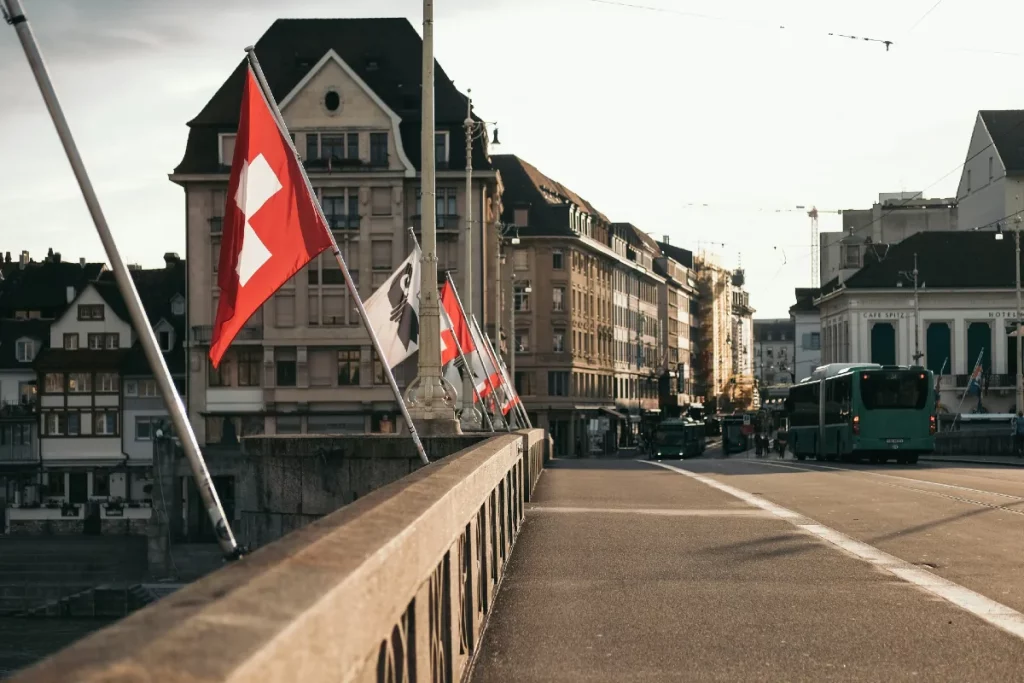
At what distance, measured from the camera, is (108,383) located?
342 ft

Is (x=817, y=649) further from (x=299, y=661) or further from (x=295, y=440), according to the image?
(x=295, y=440)

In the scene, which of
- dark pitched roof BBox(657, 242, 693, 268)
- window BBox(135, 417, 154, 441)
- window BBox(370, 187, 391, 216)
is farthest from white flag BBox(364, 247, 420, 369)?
dark pitched roof BBox(657, 242, 693, 268)

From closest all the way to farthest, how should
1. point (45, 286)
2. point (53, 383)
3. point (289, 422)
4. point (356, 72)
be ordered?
point (289, 422) → point (356, 72) → point (53, 383) → point (45, 286)

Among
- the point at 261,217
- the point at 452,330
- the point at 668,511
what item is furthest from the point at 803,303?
the point at 261,217

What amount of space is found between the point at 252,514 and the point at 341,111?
58.6 m

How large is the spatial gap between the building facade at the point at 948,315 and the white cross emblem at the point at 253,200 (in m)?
103

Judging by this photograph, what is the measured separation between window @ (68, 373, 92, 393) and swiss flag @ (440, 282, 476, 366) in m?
62.6

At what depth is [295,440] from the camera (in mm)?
29578

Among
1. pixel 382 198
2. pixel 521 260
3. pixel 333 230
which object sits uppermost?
pixel 382 198

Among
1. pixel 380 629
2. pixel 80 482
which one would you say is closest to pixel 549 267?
pixel 80 482

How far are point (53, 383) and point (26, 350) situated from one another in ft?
23.0

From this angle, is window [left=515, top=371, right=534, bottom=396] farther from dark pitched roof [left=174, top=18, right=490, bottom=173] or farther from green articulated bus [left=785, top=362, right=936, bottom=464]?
green articulated bus [left=785, top=362, right=936, bottom=464]

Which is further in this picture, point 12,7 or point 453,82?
point 453,82

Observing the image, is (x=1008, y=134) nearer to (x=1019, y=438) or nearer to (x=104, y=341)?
(x=104, y=341)
